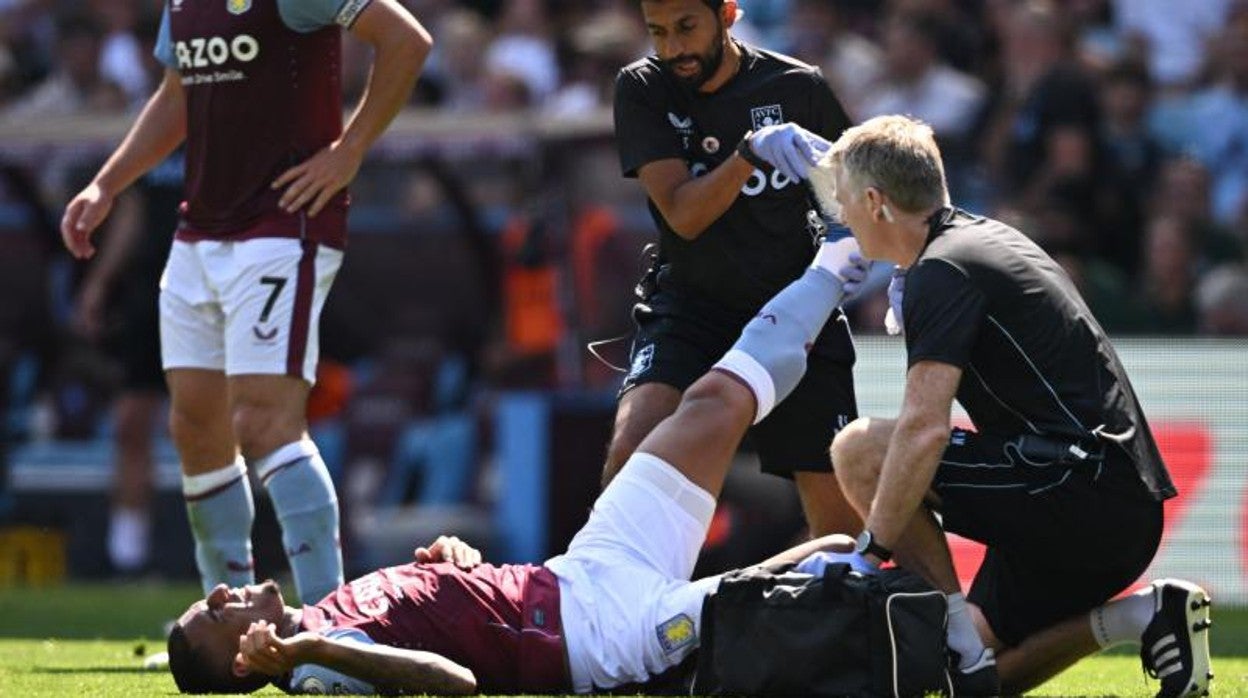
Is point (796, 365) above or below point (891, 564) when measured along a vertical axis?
above

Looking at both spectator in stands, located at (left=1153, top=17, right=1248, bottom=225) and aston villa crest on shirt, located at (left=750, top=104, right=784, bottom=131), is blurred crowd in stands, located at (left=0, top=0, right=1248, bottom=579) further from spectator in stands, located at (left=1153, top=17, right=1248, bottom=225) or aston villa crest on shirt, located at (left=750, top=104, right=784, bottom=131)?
aston villa crest on shirt, located at (left=750, top=104, right=784, bottom=131)

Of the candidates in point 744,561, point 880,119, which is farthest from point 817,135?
point 744,561

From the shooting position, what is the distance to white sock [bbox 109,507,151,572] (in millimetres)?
13242

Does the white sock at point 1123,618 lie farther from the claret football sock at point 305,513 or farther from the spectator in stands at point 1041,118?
the spectator in stands at point 1041,118

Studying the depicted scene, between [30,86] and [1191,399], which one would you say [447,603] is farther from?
[30,86]

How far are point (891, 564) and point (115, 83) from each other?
9721 millimetres

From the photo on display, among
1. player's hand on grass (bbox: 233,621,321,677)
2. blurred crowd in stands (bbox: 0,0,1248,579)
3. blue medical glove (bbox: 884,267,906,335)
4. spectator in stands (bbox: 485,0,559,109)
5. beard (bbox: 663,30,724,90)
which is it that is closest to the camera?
player's hand on grass (bbox: 233,621,321,677)

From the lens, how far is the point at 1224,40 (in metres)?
13.7

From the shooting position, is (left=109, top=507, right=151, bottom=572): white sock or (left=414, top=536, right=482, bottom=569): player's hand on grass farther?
(left=109, top=507, right=151, bottom=572): white sock

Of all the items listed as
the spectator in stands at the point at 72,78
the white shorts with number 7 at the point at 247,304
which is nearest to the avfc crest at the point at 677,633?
the white shorts with number 7 at the point at 247,304

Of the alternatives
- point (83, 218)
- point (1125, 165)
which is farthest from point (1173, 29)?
point (83, 218)

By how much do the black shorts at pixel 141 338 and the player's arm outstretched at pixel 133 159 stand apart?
4639 mm

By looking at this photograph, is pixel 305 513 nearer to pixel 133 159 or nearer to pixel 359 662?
pixel 133 159

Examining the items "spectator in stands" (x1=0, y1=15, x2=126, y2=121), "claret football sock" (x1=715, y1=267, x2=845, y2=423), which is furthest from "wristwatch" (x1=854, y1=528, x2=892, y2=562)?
"spectator in stands" (x1=0, y1=15, x2=126, y2=121)
